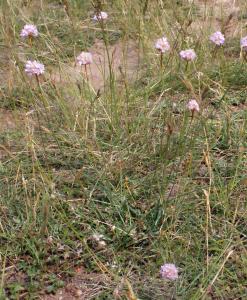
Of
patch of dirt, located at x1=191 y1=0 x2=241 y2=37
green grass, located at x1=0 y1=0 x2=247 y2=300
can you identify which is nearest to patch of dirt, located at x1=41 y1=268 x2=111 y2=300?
green grass, located at x1=0 y1=0 x2=247 y2=300

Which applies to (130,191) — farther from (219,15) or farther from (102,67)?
(219,15)

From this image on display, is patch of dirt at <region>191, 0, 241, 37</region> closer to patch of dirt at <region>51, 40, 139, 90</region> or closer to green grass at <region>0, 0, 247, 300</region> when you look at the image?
patch of dirt at <region>51, 40, 139, 90</region>

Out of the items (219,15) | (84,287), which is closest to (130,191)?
(84,287)

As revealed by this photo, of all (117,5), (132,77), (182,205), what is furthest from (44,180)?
(117,5)

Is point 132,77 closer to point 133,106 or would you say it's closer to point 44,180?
point 133,106

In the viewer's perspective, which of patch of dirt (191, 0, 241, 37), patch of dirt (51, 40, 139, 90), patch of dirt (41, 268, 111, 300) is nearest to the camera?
patch of dirt (41, 268, 111, 300)

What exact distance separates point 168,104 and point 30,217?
1027 mm

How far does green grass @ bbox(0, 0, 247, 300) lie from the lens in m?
2.07

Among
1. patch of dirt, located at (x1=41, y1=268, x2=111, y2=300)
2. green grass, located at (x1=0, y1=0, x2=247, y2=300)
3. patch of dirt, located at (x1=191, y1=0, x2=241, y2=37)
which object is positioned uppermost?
patch of dirt, located at (x1=191, y1=0, x2=241, y2=37)

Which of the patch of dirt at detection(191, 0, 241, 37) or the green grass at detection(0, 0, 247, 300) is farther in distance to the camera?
the patch of dirt at detection(191, 0, 241, 37)

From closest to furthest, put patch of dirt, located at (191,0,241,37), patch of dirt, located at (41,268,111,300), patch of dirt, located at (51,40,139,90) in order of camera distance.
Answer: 1. patch of dirt, located at (41,268,111,300)
2. patch of dirt, located at (51,40,139,90)
3. patch of dirt, located at (191,0,241,37)

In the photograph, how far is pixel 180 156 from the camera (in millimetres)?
2510

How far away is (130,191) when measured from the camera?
2.35m

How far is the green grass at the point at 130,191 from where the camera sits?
81.4 inches
